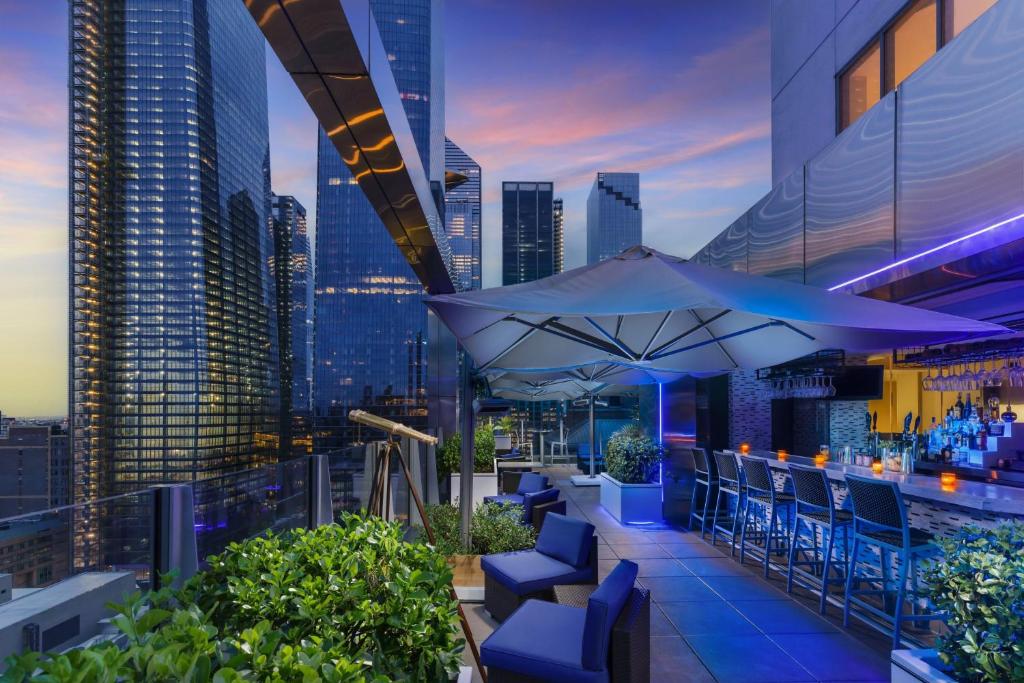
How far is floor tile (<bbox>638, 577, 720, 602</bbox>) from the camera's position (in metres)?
5.15

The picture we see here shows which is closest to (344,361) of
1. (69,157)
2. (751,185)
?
(69,157)

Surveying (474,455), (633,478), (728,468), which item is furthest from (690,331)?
(474,455)

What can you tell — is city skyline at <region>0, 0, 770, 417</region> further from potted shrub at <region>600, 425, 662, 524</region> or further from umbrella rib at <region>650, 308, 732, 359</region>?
umbrella rib at <region>650, 308, 732, 359</region>

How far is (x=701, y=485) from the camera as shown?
8367mm

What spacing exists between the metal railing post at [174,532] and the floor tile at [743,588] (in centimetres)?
449

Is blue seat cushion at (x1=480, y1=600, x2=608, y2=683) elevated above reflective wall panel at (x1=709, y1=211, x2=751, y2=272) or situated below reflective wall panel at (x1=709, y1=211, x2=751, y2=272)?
below

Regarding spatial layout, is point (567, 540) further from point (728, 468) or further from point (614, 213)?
point (614, 213)

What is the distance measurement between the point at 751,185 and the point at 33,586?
22046 mm

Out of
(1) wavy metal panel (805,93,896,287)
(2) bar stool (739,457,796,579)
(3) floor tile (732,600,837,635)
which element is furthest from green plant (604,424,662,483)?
(3) floor tile (732,600,837,635)

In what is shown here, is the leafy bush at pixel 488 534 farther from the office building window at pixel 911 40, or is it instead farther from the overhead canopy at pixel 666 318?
the office building window at pixel 911 40

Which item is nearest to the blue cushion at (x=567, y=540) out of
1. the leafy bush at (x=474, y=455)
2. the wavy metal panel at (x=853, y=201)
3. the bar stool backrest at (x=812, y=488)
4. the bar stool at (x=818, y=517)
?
the bar stool at (x=818, y=517)

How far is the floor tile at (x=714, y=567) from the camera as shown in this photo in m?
5.88

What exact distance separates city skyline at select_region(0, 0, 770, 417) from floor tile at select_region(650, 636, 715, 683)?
31.2ft

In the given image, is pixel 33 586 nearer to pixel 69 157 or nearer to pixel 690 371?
pixel 690 371
